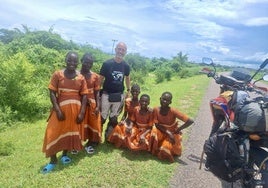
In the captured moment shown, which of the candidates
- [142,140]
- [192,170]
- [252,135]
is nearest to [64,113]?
[142,140]

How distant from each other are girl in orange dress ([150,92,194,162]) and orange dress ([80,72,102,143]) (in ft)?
3.29

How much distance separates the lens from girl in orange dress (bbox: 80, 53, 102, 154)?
6.07 m

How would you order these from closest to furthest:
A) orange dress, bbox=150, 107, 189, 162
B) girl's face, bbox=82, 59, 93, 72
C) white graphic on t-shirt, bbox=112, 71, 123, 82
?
girl's face, bbox=82, 59, 93, 72 < orange dress, bbox=150, 107, 189, 162 < white graphic on t-shirt, bbox=112, 71, 123, 82

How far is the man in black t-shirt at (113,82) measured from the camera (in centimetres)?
640

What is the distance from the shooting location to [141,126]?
255 inches

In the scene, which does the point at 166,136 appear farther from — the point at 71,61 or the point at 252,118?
the point at 252,118

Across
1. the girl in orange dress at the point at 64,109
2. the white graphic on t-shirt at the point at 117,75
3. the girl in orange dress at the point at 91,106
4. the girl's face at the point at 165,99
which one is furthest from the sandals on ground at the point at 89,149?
the girl's face at the point at 165,99

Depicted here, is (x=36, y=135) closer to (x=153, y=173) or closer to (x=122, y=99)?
(x=122, y=99)

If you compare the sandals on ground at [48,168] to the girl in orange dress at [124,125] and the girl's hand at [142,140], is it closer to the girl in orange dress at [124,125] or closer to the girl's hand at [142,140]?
the girl in orange dress at [124,125]

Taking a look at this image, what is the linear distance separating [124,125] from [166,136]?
82cm

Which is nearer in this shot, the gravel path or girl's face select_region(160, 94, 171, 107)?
the gravel path

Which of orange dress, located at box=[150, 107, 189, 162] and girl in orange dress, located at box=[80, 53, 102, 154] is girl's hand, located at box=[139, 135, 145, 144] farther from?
girl in orange dress, located at box=[80, 53, 102, 154]

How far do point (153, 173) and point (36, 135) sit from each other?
3.96 metres

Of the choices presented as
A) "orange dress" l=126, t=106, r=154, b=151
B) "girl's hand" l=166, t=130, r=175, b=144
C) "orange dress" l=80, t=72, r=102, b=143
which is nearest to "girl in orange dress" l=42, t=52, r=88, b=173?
"orange dress" l=80, t=72, r=102, b=143
